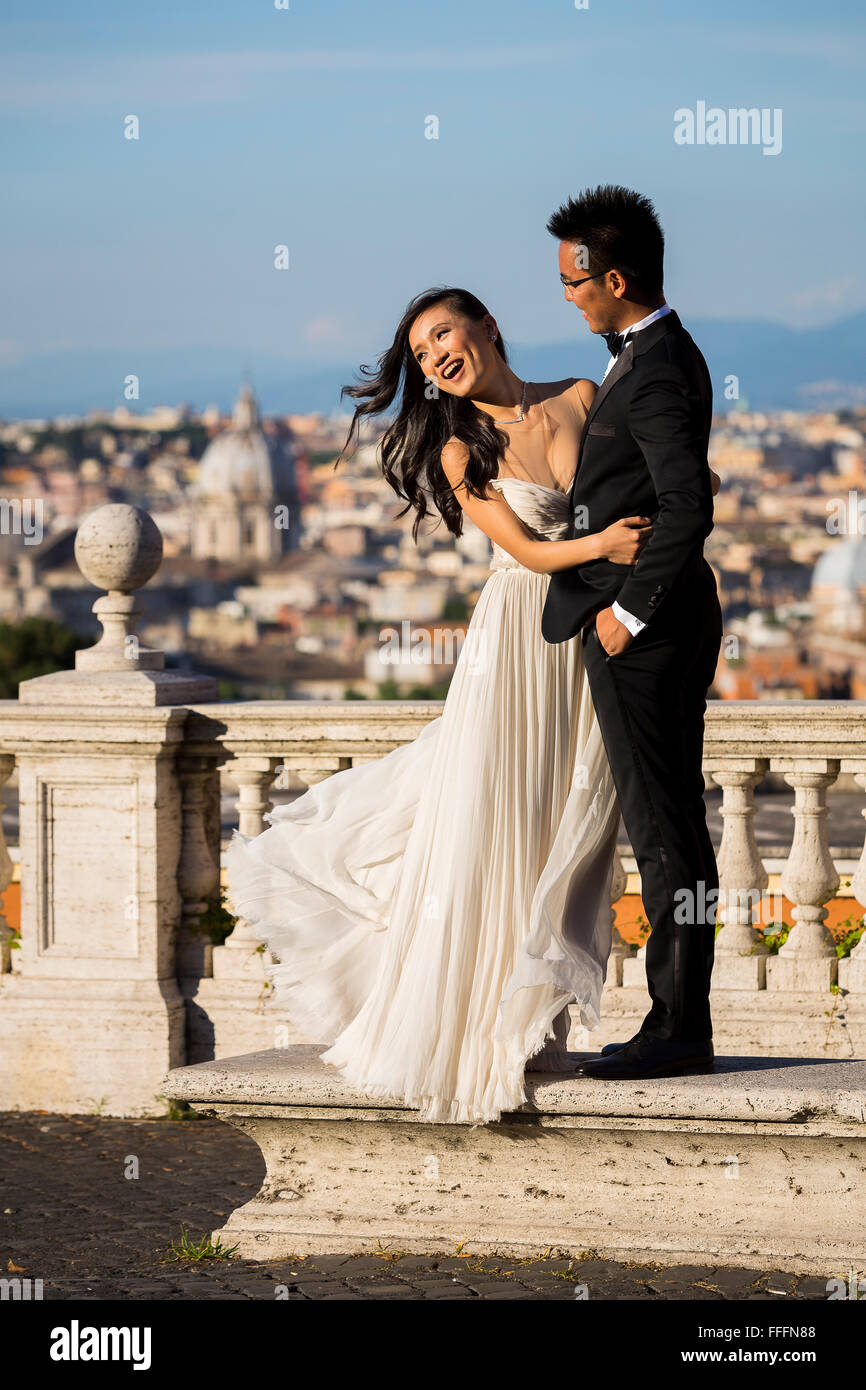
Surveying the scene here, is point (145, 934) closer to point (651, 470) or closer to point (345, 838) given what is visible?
point (345, 838)

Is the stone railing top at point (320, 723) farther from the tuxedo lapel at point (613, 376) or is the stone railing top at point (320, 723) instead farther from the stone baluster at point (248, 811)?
the tuxedo lapel at point (613, 376)

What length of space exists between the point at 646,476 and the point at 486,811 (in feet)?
2.14

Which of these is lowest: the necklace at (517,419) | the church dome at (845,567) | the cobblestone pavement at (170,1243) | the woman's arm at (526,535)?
the cobblestone pavement at (170,1243)

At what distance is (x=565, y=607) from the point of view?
11.0 ft

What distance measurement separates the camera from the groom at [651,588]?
3.15 m

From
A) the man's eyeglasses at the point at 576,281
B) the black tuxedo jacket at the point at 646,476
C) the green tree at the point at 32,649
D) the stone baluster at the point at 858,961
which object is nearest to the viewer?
the black tuxedo jacket at the point at 646,476

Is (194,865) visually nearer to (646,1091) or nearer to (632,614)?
(646,1091)

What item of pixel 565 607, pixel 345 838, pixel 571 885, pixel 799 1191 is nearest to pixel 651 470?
pixel 565 607

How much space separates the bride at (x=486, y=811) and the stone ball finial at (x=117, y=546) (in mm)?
1834

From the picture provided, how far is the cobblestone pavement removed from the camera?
3.32 metres

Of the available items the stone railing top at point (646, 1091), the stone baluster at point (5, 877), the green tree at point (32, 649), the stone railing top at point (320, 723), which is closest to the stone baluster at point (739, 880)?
the stone railing top at point (320, 723)

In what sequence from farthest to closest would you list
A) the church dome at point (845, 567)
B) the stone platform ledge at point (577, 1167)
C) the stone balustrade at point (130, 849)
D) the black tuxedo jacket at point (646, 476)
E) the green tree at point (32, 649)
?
the church dome at point (845, 567), the green tree at point (32, 649), the stone balustrade at point (130, 849), the stone platform ledge at point (577, 1167), the black tuxedo jacket at point (646, 476)

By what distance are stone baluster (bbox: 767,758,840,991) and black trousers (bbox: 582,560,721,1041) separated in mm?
1504
